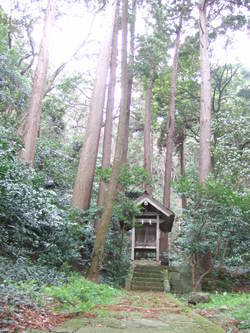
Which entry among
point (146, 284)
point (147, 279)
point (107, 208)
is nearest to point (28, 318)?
point (107, 208)

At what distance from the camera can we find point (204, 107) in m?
14.4

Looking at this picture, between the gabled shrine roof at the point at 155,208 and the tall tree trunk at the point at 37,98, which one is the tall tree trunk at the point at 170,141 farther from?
the tall tree trunk at the point at 37,98

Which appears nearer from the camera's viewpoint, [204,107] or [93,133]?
[93,133]

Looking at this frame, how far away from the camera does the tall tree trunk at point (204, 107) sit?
1339cm

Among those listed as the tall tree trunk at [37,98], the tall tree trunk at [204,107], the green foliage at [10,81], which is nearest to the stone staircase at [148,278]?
the tall tree trunk at [204,107]

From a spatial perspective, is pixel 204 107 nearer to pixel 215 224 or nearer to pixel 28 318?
pixel 215 224

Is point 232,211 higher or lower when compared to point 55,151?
lower

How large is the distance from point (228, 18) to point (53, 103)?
35.7ft

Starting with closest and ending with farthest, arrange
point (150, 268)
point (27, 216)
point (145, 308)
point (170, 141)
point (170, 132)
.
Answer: point (145, 308) < point (27, 216) < point (150, 268) < point (170, 141) < point (170, 132)

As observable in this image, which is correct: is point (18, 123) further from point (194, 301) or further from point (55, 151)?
point (194, 301)

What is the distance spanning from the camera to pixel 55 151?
15297 millimetres

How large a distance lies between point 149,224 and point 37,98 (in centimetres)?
753

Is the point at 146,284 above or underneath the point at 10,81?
underneath

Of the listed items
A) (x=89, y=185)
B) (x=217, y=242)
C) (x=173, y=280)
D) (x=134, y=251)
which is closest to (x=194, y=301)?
(x=217, y=242)
